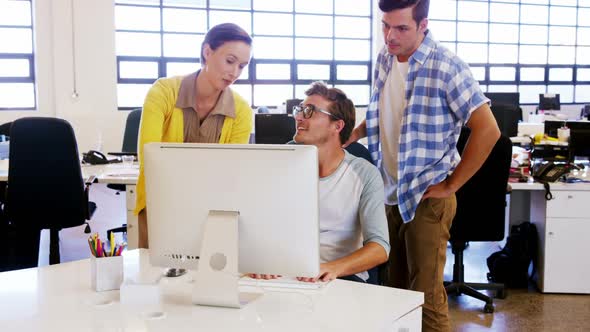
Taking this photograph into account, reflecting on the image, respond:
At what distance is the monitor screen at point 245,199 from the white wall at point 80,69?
7461 millimetres

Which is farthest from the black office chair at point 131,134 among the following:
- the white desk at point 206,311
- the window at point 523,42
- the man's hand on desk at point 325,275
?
the window at point 523,42

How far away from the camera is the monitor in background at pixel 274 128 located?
491 cm

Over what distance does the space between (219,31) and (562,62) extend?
39.0 feet

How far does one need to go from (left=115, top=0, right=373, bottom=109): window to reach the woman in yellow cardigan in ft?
23.3

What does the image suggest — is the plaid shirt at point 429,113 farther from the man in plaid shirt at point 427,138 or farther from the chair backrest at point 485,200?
the chair backrest at point 485,200

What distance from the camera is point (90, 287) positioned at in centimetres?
187

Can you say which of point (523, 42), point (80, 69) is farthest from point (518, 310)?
point (523, 42)

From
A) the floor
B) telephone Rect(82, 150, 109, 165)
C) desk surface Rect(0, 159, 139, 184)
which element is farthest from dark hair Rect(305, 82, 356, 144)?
telephone Rect(82, 150, 109, 165)

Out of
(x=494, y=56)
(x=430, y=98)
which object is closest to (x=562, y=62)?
(x=494, y=56)

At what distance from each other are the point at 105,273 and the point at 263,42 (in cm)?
890

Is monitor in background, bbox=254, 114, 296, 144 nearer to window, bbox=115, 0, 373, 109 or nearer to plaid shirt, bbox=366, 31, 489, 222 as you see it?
plaid shirt, bbox=366, 31, 489, 222

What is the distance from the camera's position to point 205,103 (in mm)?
2438

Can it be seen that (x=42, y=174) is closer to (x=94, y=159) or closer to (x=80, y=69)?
(x=94, y=159)

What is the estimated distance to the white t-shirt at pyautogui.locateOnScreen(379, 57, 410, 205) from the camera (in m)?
2.50
